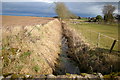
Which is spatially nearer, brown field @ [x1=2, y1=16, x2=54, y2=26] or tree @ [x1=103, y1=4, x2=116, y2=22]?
brown field @ [x1=2, y1=16, x2=54, y2=26]

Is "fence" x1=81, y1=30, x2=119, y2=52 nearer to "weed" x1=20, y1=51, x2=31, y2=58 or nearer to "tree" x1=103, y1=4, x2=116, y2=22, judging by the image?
"weed" x1=20, y1=51, x2=31, y2=58

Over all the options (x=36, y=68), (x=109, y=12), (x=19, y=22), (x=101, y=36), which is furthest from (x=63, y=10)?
(x=36, y=68)

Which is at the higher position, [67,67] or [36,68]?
[36,68]

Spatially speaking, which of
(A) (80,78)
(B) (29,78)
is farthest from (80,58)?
(B) (29,78)

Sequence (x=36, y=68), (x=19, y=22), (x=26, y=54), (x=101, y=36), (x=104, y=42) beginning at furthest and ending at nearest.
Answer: (x=19, y=22) < (x=101, y=36) < (x=104, y=42) < (x=26, y=54) < (x=36, y=68)

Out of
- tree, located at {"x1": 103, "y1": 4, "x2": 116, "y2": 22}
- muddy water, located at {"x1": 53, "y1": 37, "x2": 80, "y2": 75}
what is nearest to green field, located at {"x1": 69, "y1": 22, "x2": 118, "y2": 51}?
muddy water, located at {"x1": 53, "y1": 37, "x2": 80, "y2": 75}

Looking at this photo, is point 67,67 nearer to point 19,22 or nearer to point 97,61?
point 97,61

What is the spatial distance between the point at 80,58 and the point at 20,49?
4.00m

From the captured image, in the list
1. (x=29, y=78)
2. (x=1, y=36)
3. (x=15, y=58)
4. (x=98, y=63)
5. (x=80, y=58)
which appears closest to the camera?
(x=29, y=78)

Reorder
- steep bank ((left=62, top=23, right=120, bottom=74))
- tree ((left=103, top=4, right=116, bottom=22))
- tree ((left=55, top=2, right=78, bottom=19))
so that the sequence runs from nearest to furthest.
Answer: steep bank ((left=62, top=23, right=120, bottom=74)), tree ((left=103, top=4, right=116, bottom=22)), tree ((left=55, top=2, right=78, bottom=19))

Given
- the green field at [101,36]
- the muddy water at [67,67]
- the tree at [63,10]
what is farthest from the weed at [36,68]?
the tree at [63,10]

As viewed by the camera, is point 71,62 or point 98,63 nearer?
point 98,63

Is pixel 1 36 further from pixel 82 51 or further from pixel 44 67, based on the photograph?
pixel 82 51

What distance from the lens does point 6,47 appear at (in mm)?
4523
